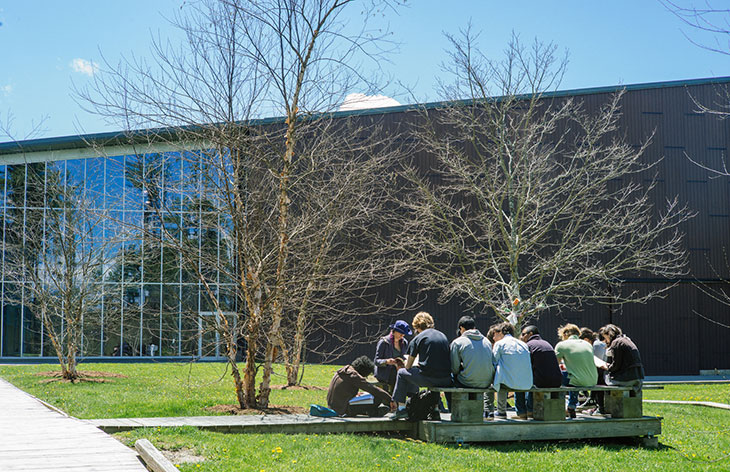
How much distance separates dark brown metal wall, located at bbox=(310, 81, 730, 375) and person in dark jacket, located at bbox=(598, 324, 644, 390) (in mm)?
17966

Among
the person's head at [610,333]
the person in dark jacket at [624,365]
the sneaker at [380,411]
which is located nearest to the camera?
the sneaker at [380,411]

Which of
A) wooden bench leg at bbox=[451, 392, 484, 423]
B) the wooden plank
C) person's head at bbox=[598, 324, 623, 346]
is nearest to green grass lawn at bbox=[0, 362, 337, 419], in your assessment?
the wooden plank

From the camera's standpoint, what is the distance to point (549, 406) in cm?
950

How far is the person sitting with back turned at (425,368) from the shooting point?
9.28m

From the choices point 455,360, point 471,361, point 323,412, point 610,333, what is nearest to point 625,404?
point 610,333

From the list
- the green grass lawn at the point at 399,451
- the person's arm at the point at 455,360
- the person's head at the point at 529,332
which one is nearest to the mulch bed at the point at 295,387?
the green grass lawn at the point at 399,451

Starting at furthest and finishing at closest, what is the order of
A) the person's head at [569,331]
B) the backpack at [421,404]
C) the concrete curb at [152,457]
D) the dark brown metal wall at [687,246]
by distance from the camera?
the dark brown metal wall at [687,246]
the person's head at [569,331]
the backpack at [421,404]
the concrete curb at [152,457]

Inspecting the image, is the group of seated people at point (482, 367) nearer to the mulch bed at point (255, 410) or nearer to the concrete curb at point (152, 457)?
the mulch bed at point (255, 410)

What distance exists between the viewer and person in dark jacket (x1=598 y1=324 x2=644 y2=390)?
10.2 metres

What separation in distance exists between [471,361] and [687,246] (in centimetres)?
2302

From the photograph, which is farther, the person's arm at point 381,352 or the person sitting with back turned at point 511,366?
the person's arm at point 381,352

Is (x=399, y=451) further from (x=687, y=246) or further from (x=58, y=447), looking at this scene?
(x=687, y=246)

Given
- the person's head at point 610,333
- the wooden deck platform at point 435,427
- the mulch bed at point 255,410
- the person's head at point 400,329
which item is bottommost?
the mulch bed at point 255,410

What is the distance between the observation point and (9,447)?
317 inches
